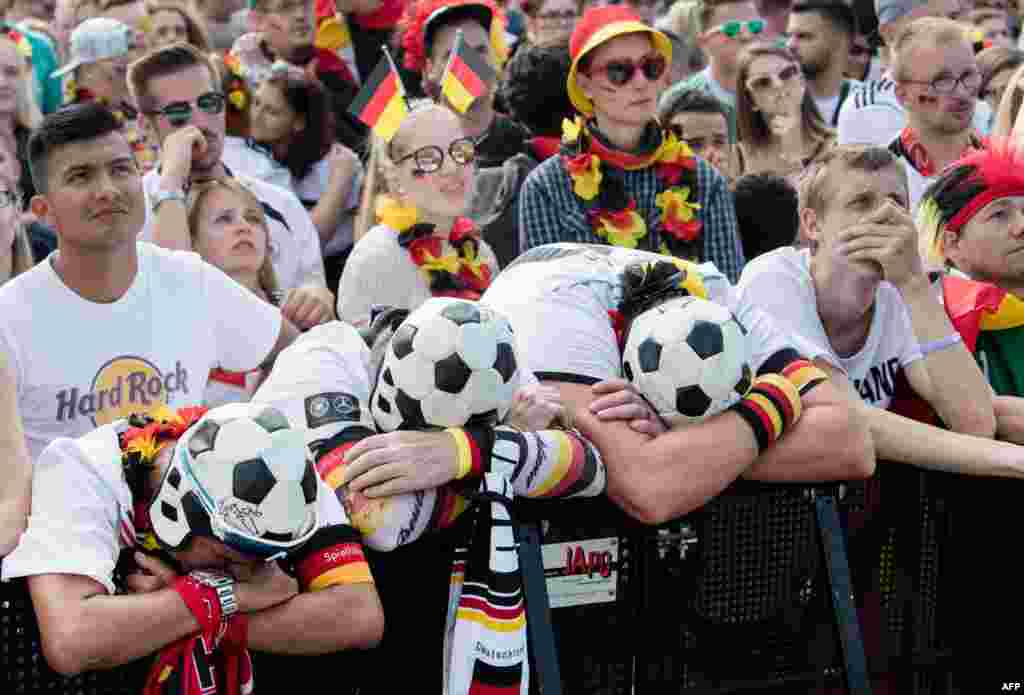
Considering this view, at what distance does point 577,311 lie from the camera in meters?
3.55

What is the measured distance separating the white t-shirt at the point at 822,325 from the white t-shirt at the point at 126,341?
1477 mm

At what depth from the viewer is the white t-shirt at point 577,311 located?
3533 mm

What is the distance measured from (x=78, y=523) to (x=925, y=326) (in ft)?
7.43

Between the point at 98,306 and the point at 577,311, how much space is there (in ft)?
4.81

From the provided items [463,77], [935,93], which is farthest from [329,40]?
[935,93]

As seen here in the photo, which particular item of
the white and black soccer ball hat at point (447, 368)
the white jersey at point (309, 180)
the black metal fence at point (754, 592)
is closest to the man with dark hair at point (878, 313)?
the black metal fence at point (754, 592)

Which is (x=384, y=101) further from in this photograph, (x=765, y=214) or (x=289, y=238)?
(x=765, y=214)

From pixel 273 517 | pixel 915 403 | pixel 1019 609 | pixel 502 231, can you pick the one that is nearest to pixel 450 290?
pixel 502 231

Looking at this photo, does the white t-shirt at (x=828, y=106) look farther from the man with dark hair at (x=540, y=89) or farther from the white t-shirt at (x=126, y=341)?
the white t-shirt at (x=126, y=341)

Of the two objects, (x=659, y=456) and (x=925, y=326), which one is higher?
(x=925, y=326)

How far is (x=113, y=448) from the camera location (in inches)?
119

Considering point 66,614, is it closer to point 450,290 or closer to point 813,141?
point 450,290

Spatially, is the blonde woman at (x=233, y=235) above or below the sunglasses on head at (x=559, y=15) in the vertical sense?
below

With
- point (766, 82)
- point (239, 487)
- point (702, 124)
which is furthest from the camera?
point (766, 82)
